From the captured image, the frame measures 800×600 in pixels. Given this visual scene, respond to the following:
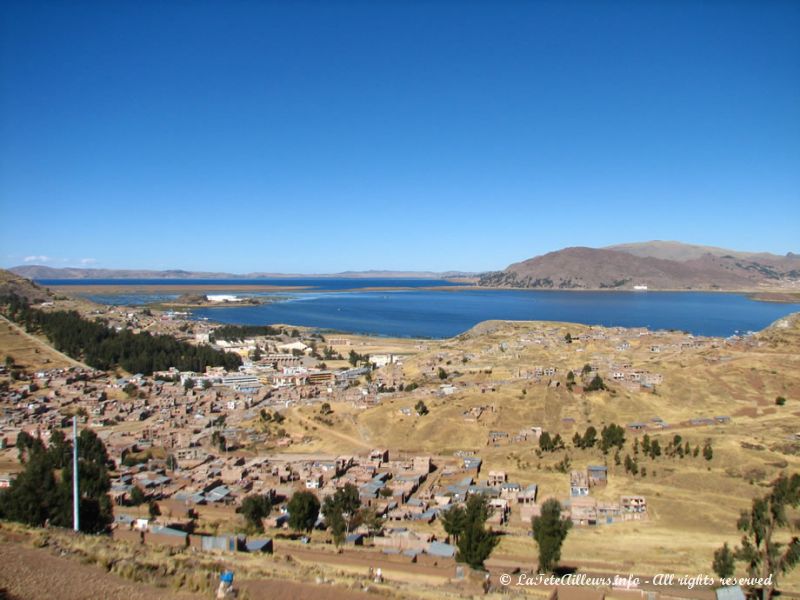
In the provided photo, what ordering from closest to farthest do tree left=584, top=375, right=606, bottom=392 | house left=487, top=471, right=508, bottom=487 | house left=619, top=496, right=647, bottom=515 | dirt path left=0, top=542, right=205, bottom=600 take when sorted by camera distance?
dirt path left=0, top=542, right=205, bottom=600
house left=619, top=496, right=647, bottom=515
house left=487, top=471, right=508, bottom=487
tree left=584, top=375, right=606, bottom=392

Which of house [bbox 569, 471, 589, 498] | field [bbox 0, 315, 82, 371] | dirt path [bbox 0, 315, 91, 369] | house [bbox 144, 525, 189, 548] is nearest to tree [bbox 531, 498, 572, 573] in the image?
house [bbox 569, 471, 589, 498]

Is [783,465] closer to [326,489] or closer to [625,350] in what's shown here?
[326,489]

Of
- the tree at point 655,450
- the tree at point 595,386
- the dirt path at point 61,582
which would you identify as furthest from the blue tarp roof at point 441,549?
the tree at point 595,386

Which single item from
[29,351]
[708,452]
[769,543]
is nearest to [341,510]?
[769,543]

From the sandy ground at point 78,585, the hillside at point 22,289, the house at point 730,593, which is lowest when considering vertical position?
the house at point 730,593

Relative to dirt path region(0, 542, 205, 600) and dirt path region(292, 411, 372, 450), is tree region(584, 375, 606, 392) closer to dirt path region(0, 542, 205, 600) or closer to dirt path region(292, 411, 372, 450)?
dirt path region(292, 411, 372, 450)

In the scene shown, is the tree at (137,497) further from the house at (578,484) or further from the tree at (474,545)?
the house at (578,484)

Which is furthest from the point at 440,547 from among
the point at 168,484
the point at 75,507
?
the point at 168,484
